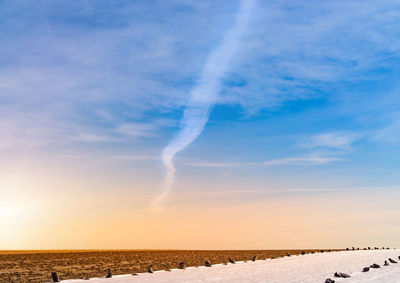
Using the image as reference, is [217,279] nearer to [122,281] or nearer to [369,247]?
[122,281]

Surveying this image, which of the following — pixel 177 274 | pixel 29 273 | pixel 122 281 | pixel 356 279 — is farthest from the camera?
pixel 29 273

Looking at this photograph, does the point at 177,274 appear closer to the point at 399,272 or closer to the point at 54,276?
the point at 54,276

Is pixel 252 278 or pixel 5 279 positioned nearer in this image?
pixel 252 278

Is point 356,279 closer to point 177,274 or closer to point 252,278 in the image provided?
point 252,278

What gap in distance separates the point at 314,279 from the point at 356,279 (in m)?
2.56

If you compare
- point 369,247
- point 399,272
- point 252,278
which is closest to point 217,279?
point 252,278

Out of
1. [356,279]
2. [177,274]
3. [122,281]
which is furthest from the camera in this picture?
[177,274]

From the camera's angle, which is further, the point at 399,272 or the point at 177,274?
the point at 177,274

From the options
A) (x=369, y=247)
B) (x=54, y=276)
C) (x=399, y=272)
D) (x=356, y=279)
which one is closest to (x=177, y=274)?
(x=54, y=276)

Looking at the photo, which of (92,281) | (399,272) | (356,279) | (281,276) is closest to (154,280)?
(92,281)

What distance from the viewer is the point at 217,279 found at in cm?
2870

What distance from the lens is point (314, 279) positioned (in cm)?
2695

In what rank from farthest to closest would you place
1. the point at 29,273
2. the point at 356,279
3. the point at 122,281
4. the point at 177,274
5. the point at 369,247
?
the point at 369,247
the point at 29,273
the point at 177,274
the point at 122,281
the point at 356,279

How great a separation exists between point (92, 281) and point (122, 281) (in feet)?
6.51
